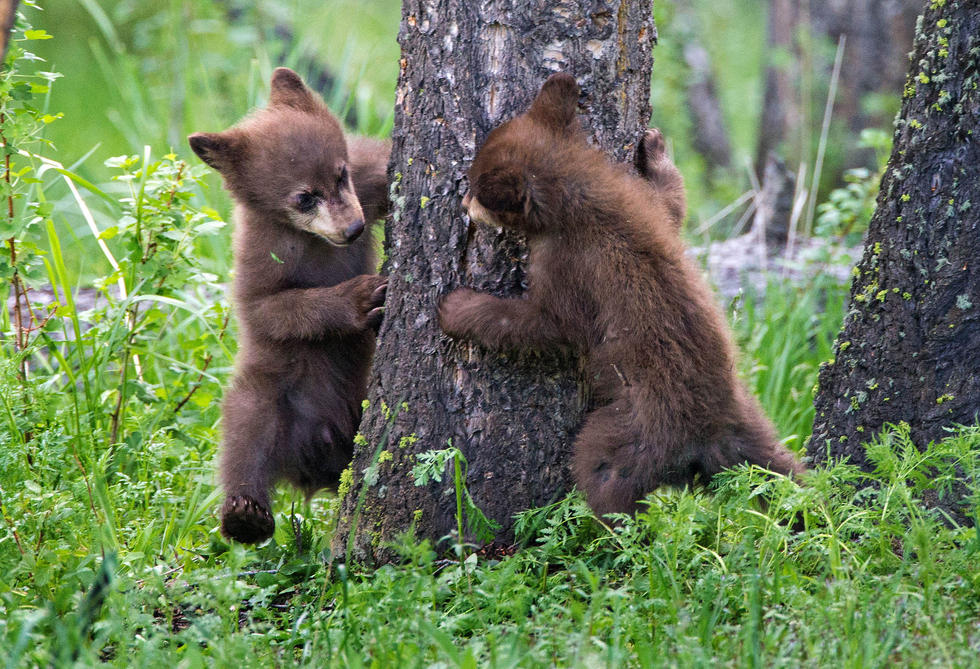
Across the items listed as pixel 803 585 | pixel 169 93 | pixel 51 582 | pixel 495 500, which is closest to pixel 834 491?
pixel 803 585

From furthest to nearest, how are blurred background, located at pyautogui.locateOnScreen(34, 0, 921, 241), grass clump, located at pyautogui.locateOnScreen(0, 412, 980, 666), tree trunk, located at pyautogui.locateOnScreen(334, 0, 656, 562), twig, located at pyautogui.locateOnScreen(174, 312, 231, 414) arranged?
blurred background, located at pyautogui.locateOnScreen(34, 0, 921, 241)
twig, located at pyautogui.locateOnScreen(174, 312, 231, 414)
tree trunk, located at pyautogui.locateOnScreen(334, 0, 656, 562)
grass clump, located at pyautogui.locateOnScreen(0, 412, 980, 666)

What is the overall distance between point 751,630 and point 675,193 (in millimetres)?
2047

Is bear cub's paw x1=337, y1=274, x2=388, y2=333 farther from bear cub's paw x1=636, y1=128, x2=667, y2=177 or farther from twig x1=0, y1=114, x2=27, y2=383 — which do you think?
twig x1=0, y1=114, x2=27, y2=383

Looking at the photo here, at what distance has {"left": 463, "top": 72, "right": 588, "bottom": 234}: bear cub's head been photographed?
3.30 meters

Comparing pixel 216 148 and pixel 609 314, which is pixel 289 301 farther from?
pixel 609 314

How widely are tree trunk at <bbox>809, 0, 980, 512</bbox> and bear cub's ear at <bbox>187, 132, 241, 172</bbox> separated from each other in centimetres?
272

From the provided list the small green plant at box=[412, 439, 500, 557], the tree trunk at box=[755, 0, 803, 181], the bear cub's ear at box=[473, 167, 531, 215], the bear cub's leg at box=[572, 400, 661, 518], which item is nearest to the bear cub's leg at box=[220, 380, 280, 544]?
the small green plant at box=[412, 439, 500, 557]

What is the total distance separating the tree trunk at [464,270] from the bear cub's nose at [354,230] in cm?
46

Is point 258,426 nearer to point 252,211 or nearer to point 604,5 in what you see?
point 252,211

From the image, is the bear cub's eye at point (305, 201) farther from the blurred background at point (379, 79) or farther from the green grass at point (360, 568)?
the blurred background at point (379, 79)

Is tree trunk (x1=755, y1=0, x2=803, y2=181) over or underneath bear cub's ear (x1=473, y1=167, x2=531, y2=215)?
over

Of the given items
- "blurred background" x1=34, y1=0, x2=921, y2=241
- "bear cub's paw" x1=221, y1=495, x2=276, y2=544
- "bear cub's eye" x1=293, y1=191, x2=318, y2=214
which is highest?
"blurred background" x1=34, y1=0, x2=921, y2=241

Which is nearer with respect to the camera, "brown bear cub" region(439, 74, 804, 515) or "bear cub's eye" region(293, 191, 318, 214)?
"brown bear cub" region(439, 74, 804, 515)

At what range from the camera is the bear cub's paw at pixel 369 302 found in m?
3.85
